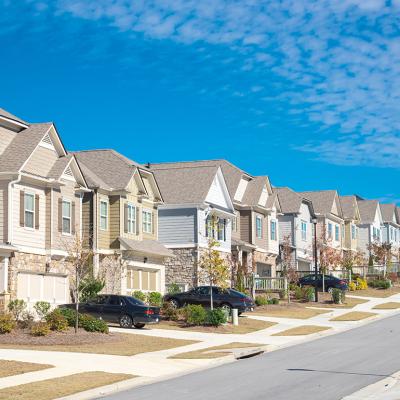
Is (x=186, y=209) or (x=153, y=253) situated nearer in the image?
(x=153, y=253)

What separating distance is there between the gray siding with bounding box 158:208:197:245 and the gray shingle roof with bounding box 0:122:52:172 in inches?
618

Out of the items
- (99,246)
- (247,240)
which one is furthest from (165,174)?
(99,246)

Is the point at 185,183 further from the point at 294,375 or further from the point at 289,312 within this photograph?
the point at 294,375

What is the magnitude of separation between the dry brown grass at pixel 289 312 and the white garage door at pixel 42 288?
39.6 ft

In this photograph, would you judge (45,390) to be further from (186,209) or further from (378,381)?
(186,209)

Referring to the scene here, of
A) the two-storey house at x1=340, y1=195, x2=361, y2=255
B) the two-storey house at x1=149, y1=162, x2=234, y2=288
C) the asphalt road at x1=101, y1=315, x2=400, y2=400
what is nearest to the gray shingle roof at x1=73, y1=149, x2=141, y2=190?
the two-storey house at x1=149, y1=162, x2=234, y2=288

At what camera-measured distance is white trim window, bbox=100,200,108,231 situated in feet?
145

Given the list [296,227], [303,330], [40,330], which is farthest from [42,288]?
[296,227]

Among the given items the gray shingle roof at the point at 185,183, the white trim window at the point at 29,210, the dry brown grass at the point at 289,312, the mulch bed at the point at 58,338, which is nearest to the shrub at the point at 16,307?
the mulch bed at the point at 58,338

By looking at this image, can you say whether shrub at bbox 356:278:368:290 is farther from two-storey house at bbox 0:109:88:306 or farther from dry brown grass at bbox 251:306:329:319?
two-storey house at bbox 0:109:88:306

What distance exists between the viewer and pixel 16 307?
34.5 meters

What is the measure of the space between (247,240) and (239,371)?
3878 cm

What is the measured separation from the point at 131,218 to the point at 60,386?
27174 mm

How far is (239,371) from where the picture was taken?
23.1 metres
